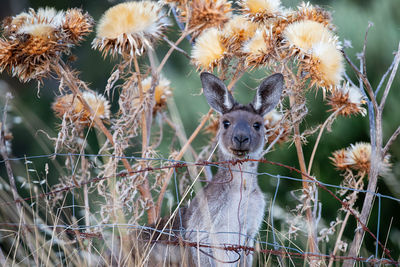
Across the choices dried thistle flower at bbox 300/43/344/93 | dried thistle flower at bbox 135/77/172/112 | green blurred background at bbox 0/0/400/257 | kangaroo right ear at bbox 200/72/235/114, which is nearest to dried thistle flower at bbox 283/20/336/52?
dried thistle flower at bbox 300/43/344/93

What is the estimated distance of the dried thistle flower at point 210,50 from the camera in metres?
4.06

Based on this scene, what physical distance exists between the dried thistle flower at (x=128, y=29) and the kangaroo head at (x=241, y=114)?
544mm

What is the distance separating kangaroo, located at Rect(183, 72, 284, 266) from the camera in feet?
12.5

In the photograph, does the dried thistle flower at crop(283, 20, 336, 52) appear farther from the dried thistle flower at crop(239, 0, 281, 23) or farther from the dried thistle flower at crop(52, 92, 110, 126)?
the dried thistle flower at crop(52, 92, 110, 126)

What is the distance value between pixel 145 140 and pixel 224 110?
0.72 meters

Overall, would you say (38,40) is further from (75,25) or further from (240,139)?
(240,139)

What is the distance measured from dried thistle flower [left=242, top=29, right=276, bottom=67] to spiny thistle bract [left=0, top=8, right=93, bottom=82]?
1275 millimetres

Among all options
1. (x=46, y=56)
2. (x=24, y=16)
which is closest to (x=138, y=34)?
(x=46, y=56)

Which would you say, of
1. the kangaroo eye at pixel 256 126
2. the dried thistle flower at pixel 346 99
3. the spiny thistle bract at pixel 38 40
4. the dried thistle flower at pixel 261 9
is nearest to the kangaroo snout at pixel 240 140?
the kangaroo eye at pixel 256 126

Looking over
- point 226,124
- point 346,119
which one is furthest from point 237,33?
point 346,119

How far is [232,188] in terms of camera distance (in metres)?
3.93

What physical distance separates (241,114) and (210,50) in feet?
1.88

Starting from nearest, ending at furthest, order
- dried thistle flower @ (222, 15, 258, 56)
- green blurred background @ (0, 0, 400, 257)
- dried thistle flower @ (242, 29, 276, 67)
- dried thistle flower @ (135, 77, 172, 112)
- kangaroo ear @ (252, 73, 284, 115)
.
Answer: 1. dried thistle flower @ (242, 29, 276, 67)
2. kangaroo ear @ (252, 73, 284, 115)
3. dried thistle flower @ (222, 15, 258, 56)
4. dried thistle flower @ (135, 77, 172, 112)
5. green blurred background @ (0, 0, 400, 257)

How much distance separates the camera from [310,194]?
382cm
